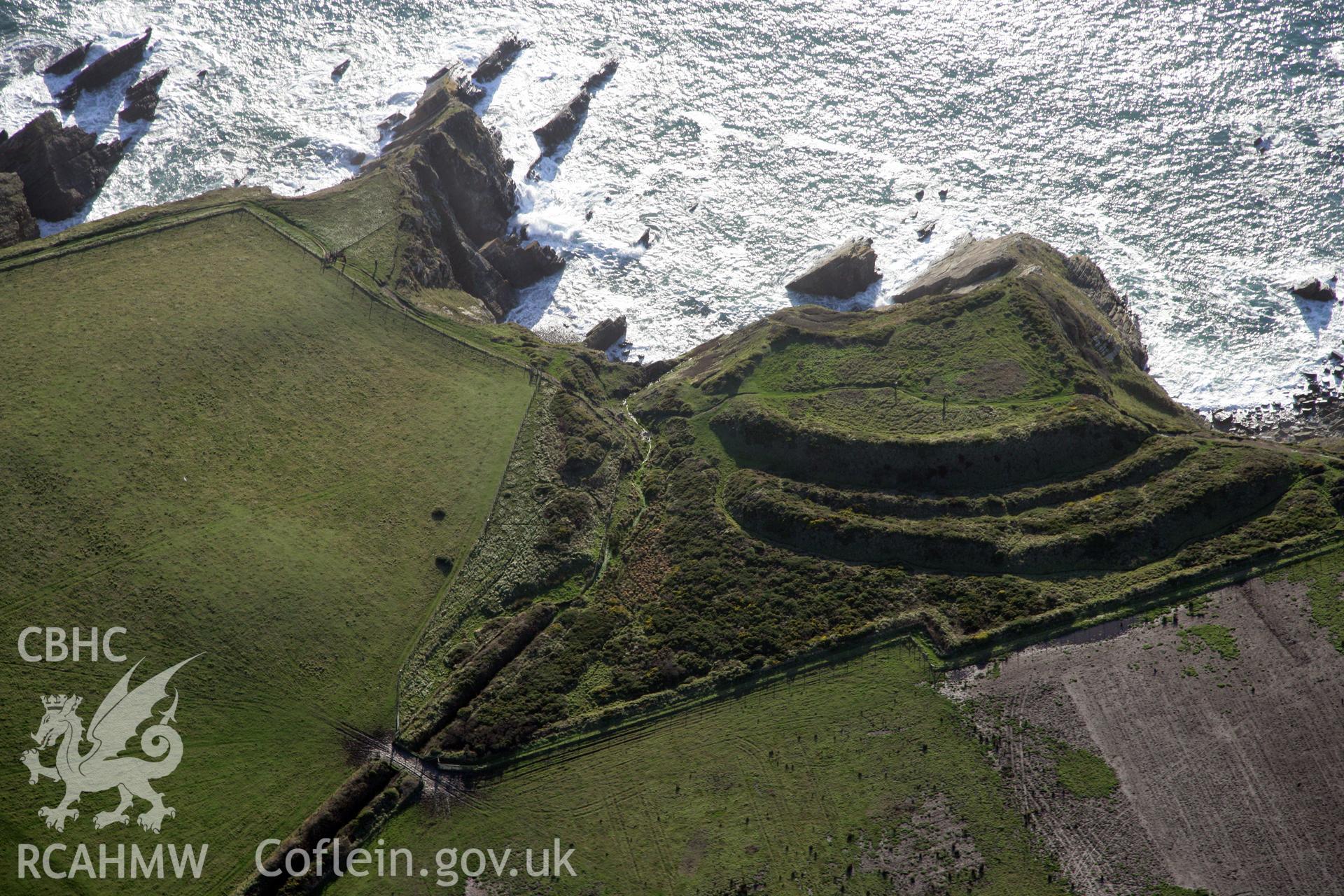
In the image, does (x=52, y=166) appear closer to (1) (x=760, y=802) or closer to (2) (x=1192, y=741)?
(1) (x=760, y=802)

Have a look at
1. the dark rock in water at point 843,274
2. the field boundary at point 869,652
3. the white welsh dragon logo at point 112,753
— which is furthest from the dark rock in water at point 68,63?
the field boundary at point 869,652

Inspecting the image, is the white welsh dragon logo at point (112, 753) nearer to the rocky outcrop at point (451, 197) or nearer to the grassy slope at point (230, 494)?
the grassy slope at point (230, 494)

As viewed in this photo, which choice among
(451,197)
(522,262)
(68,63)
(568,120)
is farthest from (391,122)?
(68,63)

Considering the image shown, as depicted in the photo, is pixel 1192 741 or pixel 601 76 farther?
pixel 601 76

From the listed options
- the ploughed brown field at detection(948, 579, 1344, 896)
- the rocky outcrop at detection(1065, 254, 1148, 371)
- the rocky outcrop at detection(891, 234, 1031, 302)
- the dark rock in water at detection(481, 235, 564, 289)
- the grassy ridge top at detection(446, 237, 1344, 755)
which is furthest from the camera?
the dark rock in water at detection(481, 235, 564, 289)

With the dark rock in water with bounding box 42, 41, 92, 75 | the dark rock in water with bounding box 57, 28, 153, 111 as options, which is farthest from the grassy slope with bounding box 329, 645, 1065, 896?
the dark rock in water with bounding box 42, 41, 92, 75

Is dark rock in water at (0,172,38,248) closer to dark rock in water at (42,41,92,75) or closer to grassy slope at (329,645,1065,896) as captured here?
dark rock in water at (42,41,92,75)
